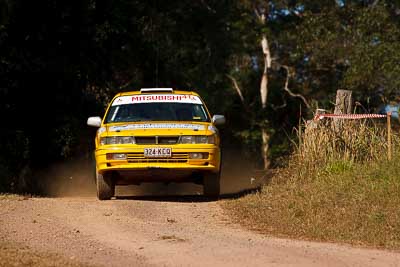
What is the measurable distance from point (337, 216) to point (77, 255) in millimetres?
3633

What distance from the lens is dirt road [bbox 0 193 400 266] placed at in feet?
26.2

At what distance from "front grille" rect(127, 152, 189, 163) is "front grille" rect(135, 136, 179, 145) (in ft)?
0.64

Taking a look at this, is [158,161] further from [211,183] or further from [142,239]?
[142,239]

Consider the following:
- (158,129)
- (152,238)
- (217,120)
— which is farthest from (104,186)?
(152,238)

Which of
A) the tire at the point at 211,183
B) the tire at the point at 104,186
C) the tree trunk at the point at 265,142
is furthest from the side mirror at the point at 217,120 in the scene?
the tree trunk at the point at 265,142

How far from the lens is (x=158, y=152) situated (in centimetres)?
1279

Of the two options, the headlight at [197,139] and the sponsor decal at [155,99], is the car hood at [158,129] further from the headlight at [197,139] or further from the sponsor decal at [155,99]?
the sponsor decal at [155,99]

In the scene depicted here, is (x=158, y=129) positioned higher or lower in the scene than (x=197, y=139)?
higher

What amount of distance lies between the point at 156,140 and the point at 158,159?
292mm

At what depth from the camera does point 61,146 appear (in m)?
19.7

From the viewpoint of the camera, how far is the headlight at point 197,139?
1291 centimetres

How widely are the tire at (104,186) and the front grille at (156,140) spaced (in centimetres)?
87

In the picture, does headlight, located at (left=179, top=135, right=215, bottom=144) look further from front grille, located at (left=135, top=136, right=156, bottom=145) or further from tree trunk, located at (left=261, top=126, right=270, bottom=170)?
tree trunk, located at (left=261, top=126, right=270, bottom=170)

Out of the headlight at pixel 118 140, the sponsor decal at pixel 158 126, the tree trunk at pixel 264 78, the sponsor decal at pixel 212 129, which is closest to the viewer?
the headlight at pixel 118 140
